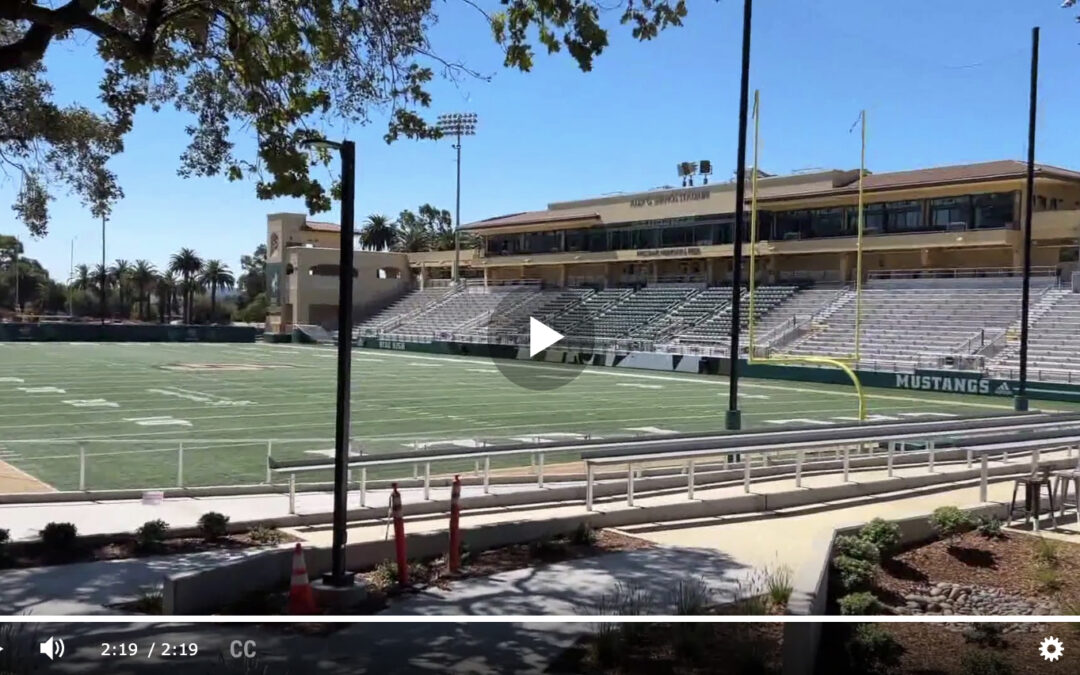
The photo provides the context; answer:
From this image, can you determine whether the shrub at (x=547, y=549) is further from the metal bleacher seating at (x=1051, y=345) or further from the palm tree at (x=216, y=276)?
the palm tree at (x=216, y=276)

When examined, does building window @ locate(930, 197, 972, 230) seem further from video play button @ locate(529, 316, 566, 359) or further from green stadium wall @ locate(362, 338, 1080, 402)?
video play button @ locate(529, 316, 566, 359)

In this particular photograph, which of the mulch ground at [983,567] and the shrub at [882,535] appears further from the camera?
the shrub at [882,535]

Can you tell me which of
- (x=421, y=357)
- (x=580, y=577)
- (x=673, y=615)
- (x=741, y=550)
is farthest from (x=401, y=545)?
(x=421, y=357)

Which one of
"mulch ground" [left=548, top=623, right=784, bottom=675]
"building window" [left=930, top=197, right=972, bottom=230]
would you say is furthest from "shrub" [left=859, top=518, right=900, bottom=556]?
"building window" [left=930, top=197, right=972, bottom=230]

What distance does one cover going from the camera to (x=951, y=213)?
2121 inches

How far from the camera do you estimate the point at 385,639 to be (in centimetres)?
681

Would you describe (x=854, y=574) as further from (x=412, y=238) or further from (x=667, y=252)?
→ (x=412, y=238)

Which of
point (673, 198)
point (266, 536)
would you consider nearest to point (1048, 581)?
point (266, 536)

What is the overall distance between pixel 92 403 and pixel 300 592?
25.7 meters

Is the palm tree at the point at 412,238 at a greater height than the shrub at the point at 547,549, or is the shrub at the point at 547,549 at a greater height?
the palm tree at the point at 412,238

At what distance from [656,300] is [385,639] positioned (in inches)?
2337

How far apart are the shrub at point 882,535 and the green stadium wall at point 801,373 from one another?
2554 centimetres

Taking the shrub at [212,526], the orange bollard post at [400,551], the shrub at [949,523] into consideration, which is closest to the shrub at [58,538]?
the shrub at [212,526]

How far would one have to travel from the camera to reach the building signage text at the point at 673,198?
66.9m
